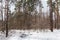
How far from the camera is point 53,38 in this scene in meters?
9.20

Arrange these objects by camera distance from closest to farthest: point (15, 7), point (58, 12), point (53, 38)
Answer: point (53, 38), point (15, 7), point (58, 12)

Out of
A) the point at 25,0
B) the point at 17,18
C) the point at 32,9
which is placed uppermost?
the point at 25,0

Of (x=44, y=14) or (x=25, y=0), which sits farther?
(x=44, y=14)

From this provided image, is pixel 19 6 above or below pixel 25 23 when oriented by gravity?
above

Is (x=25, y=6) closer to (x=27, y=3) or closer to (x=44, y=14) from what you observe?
(x=27, y=3)

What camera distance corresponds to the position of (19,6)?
14.9m

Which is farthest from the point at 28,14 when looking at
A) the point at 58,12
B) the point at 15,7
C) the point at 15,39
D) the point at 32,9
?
the point at 15,39

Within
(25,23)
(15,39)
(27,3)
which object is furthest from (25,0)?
(15,39)

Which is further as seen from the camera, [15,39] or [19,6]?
[19,6]

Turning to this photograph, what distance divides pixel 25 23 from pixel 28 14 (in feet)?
3.77

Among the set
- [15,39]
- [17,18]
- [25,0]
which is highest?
[25,0]

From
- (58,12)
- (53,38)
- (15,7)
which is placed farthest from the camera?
(58,12)

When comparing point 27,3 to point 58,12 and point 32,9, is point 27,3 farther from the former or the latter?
point 58,12

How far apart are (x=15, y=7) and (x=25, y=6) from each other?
1117mm
